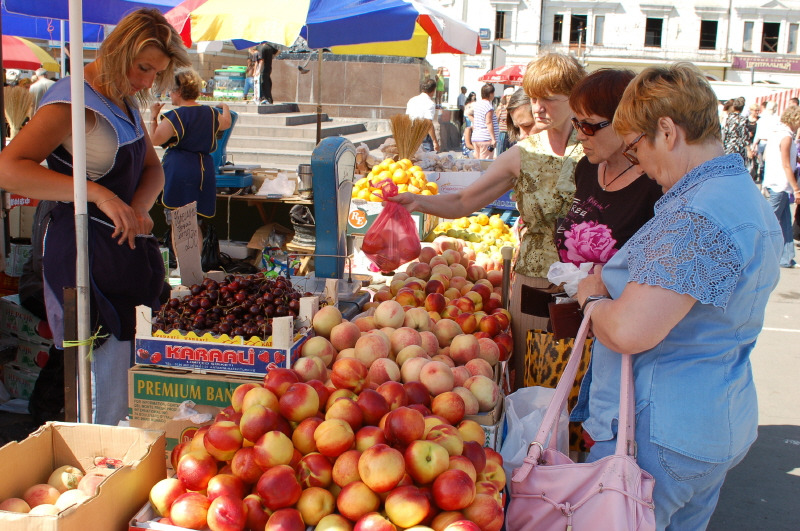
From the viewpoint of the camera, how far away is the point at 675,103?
169cm

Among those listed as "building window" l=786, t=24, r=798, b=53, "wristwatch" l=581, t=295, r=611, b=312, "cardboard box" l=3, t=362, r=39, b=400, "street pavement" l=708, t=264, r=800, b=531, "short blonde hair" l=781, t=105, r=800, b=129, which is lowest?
"street pavement" l=708, t=264, r=800, b=531

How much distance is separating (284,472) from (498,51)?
66.1 feet

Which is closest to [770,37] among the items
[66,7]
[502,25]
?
[502,25]

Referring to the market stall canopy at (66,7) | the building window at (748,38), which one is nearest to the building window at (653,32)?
the building window at (748,38)

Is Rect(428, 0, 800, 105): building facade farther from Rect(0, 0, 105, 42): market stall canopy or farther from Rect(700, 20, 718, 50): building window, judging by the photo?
Rect(0, 0, 105, 42): market stall canopy

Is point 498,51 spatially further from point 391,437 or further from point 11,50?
point 391,437

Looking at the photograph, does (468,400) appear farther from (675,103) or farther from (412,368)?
(675,103)

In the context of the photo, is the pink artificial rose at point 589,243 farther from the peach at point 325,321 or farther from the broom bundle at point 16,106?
the broom bundle at point 16,106

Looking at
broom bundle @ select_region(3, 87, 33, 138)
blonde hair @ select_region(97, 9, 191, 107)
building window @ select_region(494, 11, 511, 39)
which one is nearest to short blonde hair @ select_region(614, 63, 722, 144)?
blonde hair @ select_region(97, 9, 191, 107)

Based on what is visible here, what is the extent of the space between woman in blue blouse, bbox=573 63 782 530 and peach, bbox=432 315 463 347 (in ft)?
3.22

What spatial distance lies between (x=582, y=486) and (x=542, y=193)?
157 cm

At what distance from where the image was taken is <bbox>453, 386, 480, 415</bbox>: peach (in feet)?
7.05

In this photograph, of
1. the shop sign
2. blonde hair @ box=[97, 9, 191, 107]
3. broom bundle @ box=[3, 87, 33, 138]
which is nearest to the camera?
blonde hair @ box=[97, 9, 191, 107]

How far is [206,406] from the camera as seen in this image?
2.22m
